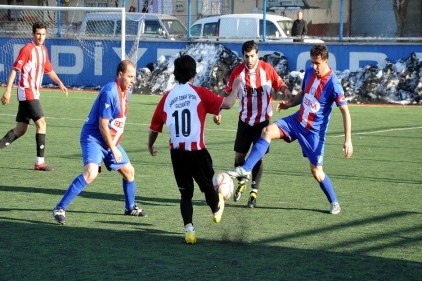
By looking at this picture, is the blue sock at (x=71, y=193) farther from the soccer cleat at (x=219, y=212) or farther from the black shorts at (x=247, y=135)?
the black shorts at (x=247, y=135)

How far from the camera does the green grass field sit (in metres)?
7.13

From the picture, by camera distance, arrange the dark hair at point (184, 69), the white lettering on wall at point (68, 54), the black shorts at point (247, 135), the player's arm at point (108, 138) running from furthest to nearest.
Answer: the white lettering on wall at point (68, 54) < the black shorts at point (247, 135) < the player's arm at point (108, 138) < the dark hair at point (184, 69)

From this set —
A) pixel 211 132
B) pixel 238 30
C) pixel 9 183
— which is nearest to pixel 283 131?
pixel 9 183

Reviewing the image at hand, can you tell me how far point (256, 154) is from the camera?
9.45m

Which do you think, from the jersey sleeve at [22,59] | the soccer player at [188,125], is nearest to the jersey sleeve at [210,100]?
the soccer player at [188,125]

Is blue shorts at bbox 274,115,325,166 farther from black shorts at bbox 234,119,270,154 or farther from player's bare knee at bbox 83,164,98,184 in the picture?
player's bare knee at bbox 83,164,98,184

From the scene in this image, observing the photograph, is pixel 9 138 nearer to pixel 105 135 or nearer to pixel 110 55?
pixel 105 135

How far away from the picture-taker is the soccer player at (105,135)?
8734 millimetres

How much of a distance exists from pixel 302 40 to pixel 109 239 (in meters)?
18.6

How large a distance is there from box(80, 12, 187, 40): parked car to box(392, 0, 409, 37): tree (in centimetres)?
874

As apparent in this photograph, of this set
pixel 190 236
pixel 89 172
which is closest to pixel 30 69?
pixel 89 172

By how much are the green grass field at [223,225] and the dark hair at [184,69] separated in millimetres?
1468

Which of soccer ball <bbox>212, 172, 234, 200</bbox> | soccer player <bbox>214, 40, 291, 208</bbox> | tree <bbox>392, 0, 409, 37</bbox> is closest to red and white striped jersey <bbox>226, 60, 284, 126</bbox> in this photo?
soccer player <bbox>214, 40, 291, 208</bbox>

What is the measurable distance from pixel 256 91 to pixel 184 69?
2.63 meters
